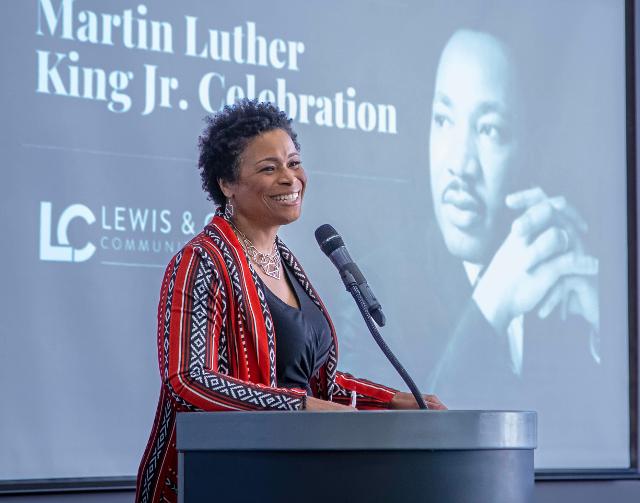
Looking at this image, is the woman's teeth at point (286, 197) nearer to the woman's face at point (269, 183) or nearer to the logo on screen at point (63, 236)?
the woman's face at point (269, 183)

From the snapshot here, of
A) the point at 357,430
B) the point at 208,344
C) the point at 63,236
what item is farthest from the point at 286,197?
the point at 63,236

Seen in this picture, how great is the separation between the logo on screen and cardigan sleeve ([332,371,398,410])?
111 cm

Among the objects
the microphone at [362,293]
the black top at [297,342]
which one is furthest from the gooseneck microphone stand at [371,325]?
the black top at [297,342]

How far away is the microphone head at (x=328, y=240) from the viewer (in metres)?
1.71

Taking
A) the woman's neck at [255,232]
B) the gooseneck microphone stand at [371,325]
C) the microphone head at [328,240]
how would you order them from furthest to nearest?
the woman's neck at [255,232]
the microphone head at [328,240]
the gooseneck microphone stand at [371,325]

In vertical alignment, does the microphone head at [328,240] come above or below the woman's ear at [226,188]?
below

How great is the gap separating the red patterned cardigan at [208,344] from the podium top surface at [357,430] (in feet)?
1.11

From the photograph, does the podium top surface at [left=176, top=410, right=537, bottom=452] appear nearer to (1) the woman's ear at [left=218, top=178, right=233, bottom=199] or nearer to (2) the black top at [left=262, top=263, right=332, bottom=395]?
(2) the black top at [left=262, top=263, right=332, bottom=395]

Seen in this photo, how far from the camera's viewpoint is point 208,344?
1695 millimetres

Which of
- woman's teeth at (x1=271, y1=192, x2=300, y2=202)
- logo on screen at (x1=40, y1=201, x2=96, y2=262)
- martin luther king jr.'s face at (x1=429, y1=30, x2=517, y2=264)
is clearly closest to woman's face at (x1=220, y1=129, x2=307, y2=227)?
woman's teeth at (x1=271, y1=192, x2=300, y2=202)

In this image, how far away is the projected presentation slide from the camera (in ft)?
9.39

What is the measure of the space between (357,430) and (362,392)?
805 millimetres

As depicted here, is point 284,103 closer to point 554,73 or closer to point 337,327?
point 337,327

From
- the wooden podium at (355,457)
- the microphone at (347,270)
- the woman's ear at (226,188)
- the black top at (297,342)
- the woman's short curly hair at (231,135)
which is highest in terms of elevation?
the woman's short curly hair at (231,135)
